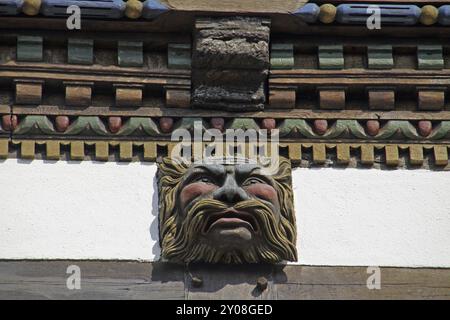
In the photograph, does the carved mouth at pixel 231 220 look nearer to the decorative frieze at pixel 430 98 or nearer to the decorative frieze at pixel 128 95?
the decorative frieze at pixel 128 95

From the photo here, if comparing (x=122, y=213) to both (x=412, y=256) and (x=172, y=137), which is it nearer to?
(x=172, y=137)

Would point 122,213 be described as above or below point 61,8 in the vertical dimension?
below

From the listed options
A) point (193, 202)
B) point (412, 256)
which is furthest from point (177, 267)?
point (412, 256)

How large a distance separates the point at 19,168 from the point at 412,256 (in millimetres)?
1939

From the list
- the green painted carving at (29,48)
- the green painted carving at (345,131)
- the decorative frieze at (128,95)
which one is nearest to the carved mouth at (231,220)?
the green painted carving at (345,131)

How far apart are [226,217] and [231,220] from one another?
31mm

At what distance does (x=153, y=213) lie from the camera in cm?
1040

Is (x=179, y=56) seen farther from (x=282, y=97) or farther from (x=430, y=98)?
(x=430, y=98)

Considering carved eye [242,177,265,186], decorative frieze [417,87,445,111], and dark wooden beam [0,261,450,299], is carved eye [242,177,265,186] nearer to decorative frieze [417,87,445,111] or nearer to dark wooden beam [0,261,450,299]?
dark wooden beam [0,261,450,299]

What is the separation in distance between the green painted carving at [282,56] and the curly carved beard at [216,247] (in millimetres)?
836

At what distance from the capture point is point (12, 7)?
10.6 metres

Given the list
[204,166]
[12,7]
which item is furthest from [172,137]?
[12,7]

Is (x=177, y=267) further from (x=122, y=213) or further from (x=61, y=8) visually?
(x=61, y=8)

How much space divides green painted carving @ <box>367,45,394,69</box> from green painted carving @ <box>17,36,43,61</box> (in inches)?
64.1
